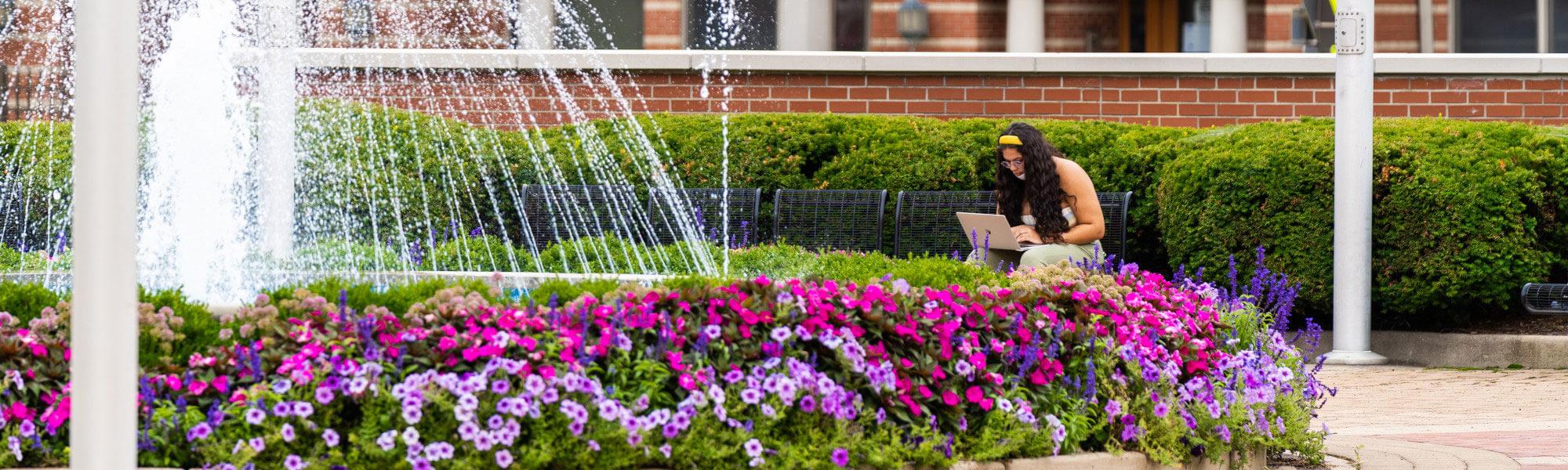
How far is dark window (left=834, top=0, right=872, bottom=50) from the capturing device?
63.4 ft

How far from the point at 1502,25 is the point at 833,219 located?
1206 centimetres

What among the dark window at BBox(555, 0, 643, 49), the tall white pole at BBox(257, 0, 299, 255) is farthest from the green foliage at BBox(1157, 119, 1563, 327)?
the dark window at BBox(555, 0, 643, 49)

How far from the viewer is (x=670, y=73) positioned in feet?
43.3

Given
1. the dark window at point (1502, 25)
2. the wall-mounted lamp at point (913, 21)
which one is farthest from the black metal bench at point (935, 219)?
the dark window at point (1502, 25)

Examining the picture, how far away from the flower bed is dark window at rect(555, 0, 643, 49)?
1270 cm

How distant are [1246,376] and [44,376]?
10.6 feet

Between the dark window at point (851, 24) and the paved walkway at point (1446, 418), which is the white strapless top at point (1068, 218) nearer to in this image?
the paved walkway at point (1446, 418)

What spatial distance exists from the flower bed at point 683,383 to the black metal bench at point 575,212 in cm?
557

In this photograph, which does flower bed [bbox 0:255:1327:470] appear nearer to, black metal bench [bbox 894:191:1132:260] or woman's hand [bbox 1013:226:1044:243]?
woman's hand [bbox 1013:226:1044:243]

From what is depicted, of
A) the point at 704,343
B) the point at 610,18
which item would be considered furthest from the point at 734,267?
the point at 610,18

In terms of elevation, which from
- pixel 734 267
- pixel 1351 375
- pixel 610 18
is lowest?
pixel 1351 375

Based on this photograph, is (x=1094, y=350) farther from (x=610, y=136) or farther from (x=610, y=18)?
(x=610, y=18)

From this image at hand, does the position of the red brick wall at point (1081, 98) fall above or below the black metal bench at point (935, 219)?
above

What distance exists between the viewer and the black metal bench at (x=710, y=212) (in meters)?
10.3
